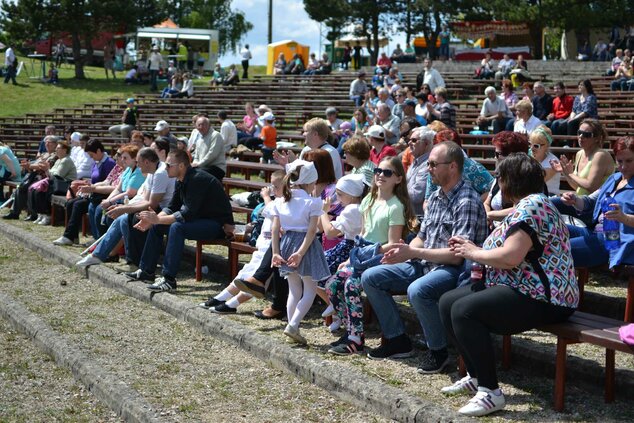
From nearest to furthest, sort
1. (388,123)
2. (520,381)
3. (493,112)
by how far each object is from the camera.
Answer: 1. (520,381)
2. (388,123)
3. (493,112)

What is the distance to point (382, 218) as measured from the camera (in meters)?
6.81

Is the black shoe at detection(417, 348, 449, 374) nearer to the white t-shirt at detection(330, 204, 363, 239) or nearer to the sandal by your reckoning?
the white t-shirt at detection(330, 204, 363, 239)

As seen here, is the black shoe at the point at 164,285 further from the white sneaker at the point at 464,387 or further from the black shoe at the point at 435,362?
the white sneaker at the point at 464,387

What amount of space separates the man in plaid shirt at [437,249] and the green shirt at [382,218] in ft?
1.31

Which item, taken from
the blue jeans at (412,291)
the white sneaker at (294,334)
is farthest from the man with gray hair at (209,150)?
the blue jeans at (412,291)

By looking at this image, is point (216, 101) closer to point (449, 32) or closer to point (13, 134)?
point (13, 134)

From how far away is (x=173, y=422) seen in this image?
5.42 meters

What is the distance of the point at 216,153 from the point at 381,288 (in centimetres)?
633

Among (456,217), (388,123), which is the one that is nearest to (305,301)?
(456,217)

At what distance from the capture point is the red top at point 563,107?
1725 cm

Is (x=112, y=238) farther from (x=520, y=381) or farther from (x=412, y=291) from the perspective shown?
(x=520, y=381)

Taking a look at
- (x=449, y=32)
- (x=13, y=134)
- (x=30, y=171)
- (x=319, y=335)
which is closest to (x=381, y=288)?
(x=319, y=335)

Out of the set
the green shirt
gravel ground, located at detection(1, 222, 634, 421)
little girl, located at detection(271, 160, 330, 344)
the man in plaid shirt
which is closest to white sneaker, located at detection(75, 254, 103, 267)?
gravel ground, located at detection(1, 222, 634, 421)

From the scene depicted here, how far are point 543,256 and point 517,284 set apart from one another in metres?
0.22
